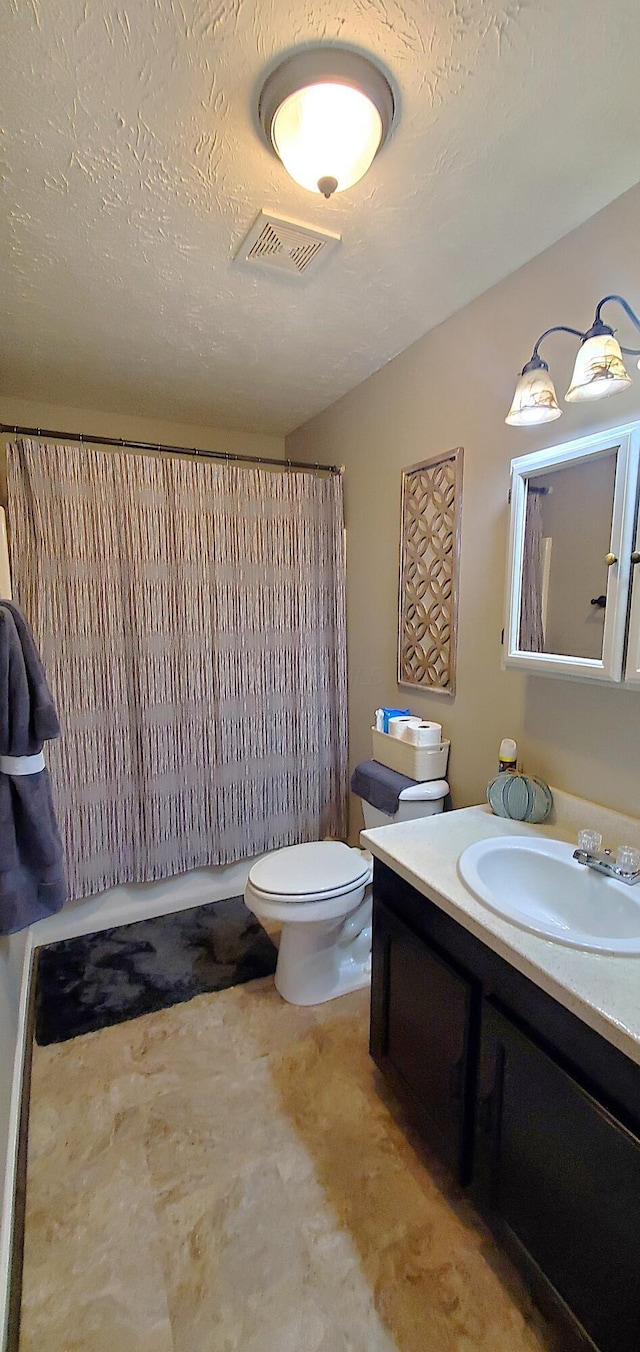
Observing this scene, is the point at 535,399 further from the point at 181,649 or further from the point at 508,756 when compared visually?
the point at 181,649

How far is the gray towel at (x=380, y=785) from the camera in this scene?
1.86 meters

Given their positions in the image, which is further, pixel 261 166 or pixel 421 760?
pixel 421 760

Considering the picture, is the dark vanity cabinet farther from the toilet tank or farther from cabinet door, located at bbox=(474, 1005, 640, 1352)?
the toilet tank

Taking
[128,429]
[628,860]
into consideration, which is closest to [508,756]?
[628,860]

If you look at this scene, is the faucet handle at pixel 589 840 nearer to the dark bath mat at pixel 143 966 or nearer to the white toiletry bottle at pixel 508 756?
the white toiletry bottle at pixel 508 756

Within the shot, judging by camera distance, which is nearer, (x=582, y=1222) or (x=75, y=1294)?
(x=582, y=1222)

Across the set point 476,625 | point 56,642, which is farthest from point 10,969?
point 476,625

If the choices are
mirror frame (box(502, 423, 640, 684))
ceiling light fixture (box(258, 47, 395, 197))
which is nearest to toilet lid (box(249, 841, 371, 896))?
mirror frame (box(502, 423, 640, 684))

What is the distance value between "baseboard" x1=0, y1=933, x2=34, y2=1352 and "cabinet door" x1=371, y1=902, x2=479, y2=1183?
2.94 ft

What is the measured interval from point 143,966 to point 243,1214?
3.20 ft

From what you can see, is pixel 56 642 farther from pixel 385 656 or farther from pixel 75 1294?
pixel 75 1294

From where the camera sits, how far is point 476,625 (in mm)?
1692

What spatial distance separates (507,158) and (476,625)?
1.09 m

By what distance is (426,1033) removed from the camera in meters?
1.23
